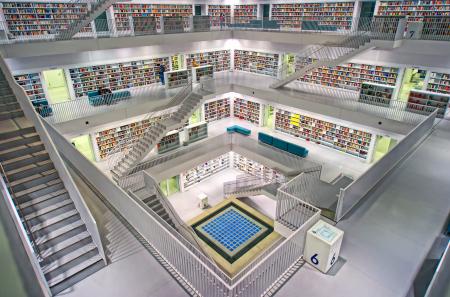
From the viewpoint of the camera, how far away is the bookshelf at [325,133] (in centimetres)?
1220

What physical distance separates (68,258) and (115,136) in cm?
844

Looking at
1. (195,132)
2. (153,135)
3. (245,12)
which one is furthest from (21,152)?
(245,12)

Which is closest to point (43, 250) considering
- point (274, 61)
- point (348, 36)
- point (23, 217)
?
point (23, 217)

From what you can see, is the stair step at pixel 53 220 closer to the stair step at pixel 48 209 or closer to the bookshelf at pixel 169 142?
the stair step at pixel 48 209

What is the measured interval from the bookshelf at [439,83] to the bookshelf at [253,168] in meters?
7.01

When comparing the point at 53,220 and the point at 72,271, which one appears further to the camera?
the point at 53,220

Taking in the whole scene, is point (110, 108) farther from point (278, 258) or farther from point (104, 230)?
point (278, 258)

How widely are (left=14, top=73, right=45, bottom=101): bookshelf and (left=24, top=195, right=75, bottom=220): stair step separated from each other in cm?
779

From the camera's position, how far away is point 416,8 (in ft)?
37.5

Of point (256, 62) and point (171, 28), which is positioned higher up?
point (171, 28)

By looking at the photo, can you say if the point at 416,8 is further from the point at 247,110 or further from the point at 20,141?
the point at 20,141

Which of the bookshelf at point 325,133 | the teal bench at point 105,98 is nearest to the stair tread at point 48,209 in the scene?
the teal bench at point 105,98

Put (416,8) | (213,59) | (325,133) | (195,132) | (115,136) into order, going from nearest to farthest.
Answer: (416,8) → (115,136) → (195,132) → (325,133) → (213,59)

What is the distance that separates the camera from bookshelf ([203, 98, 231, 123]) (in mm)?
15376
